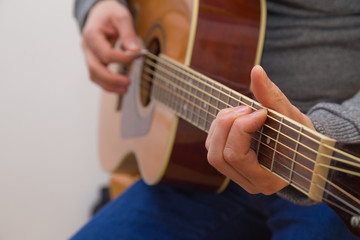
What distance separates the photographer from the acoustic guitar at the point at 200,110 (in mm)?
341

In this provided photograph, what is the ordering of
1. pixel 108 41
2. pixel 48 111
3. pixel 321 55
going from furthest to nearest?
pixel 48 111, pixel 108 41, pixel 321 55

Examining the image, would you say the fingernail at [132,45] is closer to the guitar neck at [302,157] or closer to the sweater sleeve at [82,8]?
the sweater sleeve at [82,8]

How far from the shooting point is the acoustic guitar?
341mm

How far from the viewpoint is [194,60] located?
665 mm

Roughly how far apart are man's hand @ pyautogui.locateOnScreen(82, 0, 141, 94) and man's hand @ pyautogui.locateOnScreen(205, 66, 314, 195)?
448mm

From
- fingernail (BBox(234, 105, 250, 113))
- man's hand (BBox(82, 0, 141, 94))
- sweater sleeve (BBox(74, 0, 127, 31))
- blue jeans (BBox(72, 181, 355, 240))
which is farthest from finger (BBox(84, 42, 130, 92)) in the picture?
fingernail (BBox(234, 105, 250, 113))

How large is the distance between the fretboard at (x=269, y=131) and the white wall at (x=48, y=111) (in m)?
0.51

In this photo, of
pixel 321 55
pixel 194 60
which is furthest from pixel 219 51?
pixel 321 55

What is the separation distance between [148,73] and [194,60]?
5.8 inches

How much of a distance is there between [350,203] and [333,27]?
39cm

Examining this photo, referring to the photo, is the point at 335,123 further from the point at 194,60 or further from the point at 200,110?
the point at 194,60

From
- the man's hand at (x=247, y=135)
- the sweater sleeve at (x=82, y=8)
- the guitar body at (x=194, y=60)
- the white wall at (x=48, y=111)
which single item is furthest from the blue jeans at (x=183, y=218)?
the sweater sleeve at (x=82, y=8)

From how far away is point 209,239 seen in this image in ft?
2.49

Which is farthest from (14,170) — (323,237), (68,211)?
(323,237)
